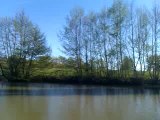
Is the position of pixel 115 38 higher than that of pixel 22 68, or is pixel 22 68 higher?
pixel 115 38

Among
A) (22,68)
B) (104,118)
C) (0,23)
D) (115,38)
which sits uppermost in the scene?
(0,23)

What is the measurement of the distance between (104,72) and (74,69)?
15.0ft

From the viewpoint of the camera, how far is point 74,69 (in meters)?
43.9

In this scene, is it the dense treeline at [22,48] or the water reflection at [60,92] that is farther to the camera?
the dense treeline at [22,48]

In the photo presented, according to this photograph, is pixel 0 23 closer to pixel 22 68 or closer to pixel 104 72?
pixel 22 68

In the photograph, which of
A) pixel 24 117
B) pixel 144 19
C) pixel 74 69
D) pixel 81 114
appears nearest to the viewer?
pixel 24 117

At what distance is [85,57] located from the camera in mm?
43938

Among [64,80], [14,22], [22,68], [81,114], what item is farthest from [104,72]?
[81,114]

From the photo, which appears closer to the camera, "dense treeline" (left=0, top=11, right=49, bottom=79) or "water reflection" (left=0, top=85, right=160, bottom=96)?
"water reflection" (left=0, top=85, right=160, bottom=96)

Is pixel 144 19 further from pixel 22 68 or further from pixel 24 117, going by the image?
pixel 24 117

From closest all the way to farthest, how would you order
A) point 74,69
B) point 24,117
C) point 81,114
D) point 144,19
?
point 24,117, point 81,114, point 144,19, point 74,69

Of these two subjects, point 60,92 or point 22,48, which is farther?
point 22,48

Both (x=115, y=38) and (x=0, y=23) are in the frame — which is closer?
(x=115, y=38)

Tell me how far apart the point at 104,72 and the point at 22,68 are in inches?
470
